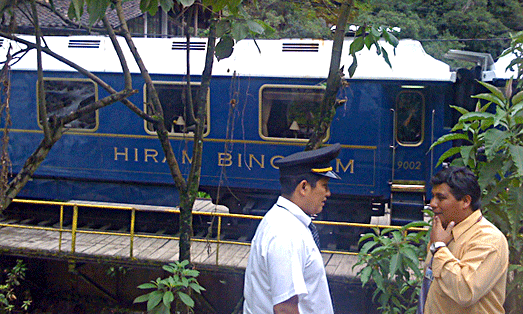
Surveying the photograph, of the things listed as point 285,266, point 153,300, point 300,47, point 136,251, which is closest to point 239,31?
point 285,266

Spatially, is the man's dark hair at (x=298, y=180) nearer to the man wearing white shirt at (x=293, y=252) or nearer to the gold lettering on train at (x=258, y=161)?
the man wearing white shirt at (x=293, y=252)

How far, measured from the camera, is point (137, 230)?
9.68m

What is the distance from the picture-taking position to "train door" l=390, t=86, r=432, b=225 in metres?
8.69

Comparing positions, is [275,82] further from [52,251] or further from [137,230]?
[52,251]

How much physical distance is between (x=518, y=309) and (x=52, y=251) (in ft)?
20.5

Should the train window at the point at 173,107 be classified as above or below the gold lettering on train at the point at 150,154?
above

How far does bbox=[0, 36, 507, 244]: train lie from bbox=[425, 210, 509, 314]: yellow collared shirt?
5609 mm

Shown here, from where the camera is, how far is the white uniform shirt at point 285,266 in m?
2.44

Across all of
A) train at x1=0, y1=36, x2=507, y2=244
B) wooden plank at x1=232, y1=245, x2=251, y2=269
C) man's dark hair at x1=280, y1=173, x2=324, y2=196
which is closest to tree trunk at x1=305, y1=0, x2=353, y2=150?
man's dark hair at x1=280, y1=173, x2=324, y2=196

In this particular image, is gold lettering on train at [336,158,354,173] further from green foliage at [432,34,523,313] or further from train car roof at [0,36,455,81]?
green foliage at [432,34,523,313]

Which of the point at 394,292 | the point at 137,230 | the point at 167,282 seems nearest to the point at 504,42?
the point at 137,230

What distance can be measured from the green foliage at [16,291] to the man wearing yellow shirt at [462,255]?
6126mm

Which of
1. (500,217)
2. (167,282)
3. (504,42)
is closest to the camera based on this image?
(500,217)

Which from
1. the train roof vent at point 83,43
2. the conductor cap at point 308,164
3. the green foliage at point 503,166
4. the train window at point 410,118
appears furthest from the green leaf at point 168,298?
the train roof vent at point 83,43
